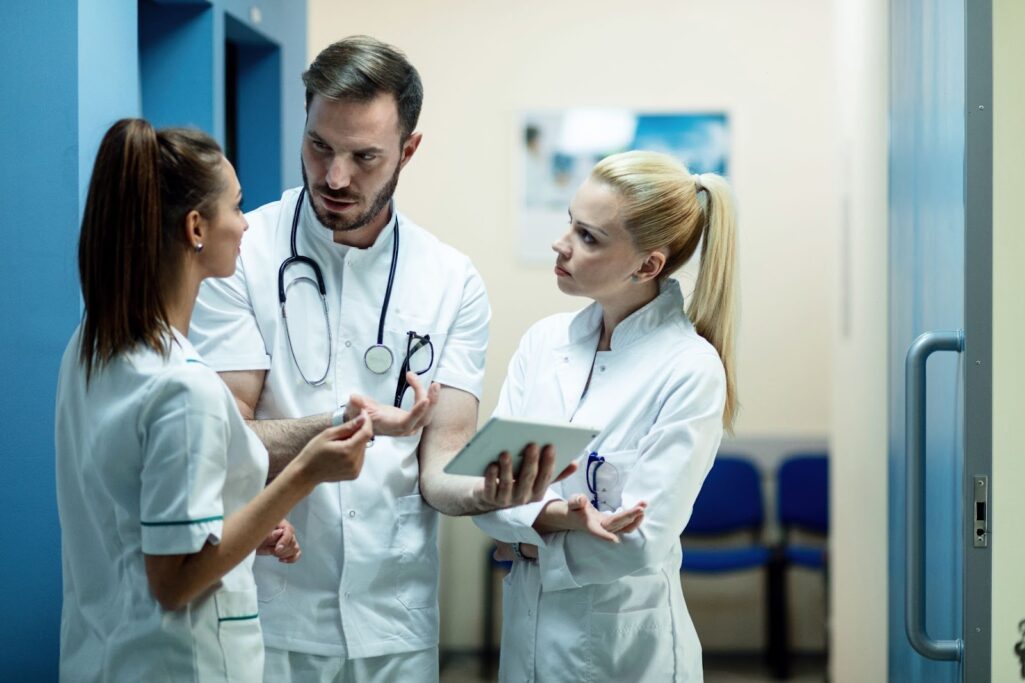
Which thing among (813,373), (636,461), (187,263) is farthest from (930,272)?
(813,373)

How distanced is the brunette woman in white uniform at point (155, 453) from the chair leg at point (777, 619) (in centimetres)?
328

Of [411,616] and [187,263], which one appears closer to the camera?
[187,263]

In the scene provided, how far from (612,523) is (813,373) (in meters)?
3.23

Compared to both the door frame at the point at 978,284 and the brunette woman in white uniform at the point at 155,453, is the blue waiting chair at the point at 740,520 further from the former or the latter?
the brunette woman in white uniform at the point at 155,453

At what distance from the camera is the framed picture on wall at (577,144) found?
4.42 meters

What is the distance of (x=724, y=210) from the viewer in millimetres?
1710

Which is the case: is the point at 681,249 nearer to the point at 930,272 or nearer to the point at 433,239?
the point at 433,239

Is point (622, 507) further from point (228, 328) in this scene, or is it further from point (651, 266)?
point (228, 328)

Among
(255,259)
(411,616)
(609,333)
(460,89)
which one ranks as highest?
(460,89)

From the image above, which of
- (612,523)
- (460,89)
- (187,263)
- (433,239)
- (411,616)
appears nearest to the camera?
(187,263)

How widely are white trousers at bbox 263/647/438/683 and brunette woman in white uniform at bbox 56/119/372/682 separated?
1.08 ft

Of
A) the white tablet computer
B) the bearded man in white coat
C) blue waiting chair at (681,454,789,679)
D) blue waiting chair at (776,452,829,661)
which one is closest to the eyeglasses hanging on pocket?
the bearded man in white coat

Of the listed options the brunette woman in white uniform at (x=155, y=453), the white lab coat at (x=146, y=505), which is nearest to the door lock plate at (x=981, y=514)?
the brunette woman in white uniform at (x=155, y=453)

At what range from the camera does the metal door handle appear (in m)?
1.84
